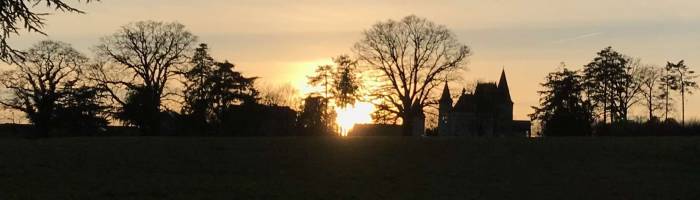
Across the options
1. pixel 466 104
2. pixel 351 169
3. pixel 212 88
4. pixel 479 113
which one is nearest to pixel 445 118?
pixel 466 104

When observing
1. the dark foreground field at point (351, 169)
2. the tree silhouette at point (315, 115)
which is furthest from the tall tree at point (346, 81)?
the dark foreground field at point (351, 169)

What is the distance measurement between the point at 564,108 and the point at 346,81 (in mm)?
21956

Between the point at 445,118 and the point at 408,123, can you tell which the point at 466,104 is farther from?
the point at 408,123

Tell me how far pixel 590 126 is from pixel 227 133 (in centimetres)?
3361

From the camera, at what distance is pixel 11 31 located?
13.9 m

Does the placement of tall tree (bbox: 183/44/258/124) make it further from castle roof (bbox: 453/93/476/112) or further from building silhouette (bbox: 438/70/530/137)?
castle roof (bbox: 453/93/476/112)

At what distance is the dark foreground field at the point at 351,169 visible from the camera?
26328 millimetres

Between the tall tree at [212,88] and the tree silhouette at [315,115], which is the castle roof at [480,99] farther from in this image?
the tall tree at [212,88]

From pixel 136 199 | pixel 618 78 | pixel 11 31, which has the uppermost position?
pixel 618 78

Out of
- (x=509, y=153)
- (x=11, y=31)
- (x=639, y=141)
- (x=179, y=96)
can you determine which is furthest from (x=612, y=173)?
(x=179, y=96)

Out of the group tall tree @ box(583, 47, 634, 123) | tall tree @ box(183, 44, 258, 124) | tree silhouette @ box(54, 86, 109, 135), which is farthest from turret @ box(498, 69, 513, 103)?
tree silhouette @ box(54, 86, 109, 135)

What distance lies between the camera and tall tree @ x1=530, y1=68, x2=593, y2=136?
73438mm

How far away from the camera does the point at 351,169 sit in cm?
3338

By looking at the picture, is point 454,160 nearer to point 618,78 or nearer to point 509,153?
point 509,153
